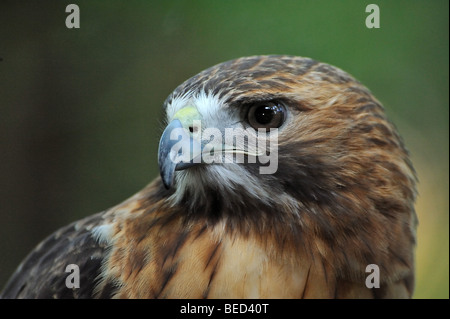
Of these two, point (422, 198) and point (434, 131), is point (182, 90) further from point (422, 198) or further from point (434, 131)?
point (434, 131)

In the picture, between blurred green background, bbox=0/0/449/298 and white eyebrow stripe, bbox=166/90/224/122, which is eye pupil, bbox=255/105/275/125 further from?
blurred green background, bbox=0/0/449/298

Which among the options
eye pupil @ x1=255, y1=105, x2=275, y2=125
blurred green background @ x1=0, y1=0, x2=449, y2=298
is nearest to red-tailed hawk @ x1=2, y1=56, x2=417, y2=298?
eye pupil @ x1=255, y1=105, x2=275, y2=125

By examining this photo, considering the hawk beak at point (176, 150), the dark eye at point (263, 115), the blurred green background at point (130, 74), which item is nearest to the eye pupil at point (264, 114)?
the dark eye at point (263, 115)

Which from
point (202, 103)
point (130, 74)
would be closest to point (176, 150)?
point (202, 103)

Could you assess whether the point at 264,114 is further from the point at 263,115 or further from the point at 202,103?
the point at 202,103

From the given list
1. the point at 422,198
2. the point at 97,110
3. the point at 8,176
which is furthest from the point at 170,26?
the point at 422,198
